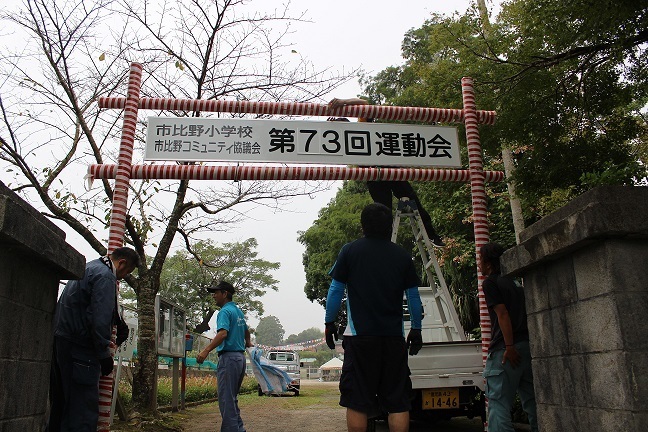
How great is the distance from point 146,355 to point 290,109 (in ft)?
14.4

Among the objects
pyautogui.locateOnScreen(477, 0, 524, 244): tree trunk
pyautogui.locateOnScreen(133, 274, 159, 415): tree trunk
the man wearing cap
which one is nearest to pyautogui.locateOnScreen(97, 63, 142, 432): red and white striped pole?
the man wearing cap

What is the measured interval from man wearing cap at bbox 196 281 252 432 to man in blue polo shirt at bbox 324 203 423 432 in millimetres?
2256

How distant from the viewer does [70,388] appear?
3.84 metres

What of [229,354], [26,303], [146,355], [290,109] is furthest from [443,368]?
[26,303]

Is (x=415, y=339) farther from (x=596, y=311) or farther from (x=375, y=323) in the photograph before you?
(x=596, y=311)

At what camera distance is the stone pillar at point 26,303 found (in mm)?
2535

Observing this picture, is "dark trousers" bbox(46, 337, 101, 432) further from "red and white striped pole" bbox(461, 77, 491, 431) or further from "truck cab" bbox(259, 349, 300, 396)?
"truck cab" bbox(259, 349, 300, 396)

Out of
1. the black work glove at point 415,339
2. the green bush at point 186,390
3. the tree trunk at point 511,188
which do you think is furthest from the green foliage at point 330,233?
the black work glove at point 415,339

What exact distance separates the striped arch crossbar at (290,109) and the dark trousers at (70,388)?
3.56 metres

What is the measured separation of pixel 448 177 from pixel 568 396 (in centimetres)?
424

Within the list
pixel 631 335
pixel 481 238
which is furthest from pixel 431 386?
pixel 631 335

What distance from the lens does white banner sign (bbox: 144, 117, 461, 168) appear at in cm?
641

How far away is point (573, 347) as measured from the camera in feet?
9.18

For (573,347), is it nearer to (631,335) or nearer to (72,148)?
(631,335)
